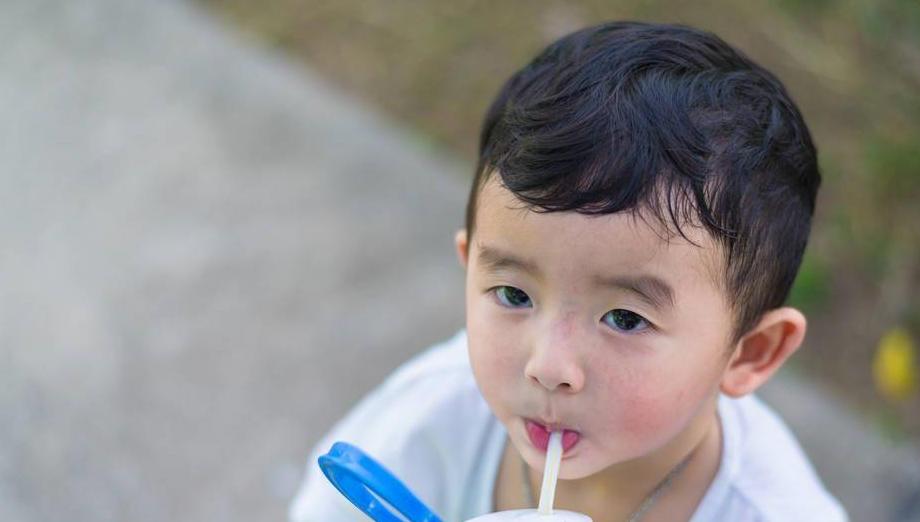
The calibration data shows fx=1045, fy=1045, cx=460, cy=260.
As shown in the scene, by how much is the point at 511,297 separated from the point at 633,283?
0.40 ft

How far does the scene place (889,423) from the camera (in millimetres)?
1874

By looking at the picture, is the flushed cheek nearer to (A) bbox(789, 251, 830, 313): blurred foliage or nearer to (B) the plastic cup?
(B) the plastic cup

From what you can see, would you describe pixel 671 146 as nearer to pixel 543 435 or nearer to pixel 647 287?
pixel 647 287

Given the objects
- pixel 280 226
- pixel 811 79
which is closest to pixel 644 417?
pixel 280 226

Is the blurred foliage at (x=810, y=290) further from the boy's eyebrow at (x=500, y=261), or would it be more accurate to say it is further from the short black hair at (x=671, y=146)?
the boy's eyebrow at (x=500, y=261)

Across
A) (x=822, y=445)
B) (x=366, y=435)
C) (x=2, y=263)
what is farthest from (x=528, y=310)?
(x=2, y=263)

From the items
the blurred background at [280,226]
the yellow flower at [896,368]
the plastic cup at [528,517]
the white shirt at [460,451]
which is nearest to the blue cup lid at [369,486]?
the plastic cup at [528,517]

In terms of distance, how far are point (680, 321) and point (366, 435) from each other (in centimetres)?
51

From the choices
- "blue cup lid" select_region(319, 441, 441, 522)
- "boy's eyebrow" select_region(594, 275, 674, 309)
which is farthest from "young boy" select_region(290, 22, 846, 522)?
"blue cup lid" select_region(319, 441, 441, 522)

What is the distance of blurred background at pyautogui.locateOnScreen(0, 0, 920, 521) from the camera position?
1915 millimetres

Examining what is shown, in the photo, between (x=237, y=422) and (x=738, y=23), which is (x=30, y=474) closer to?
(x=237, y=422)

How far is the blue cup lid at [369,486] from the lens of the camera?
90 centimetres

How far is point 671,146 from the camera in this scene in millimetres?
912

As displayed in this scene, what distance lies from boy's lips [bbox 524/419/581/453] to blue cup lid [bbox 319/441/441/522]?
0.12m
